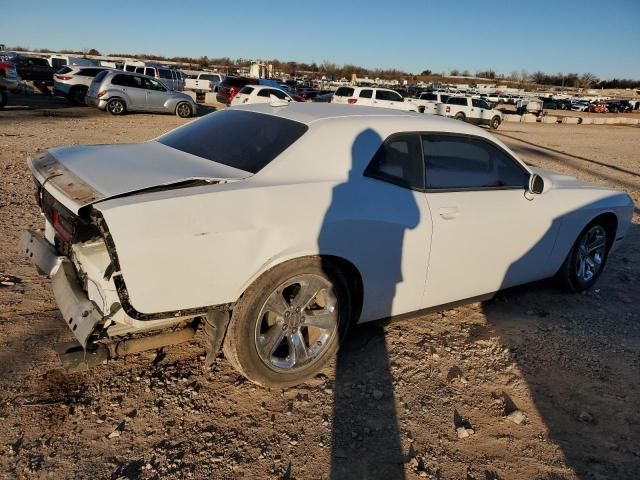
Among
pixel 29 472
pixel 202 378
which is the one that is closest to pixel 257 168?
pixel 202 378

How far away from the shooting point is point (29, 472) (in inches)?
90.3

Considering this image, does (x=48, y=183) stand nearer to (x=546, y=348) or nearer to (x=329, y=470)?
(x=329, y=470)

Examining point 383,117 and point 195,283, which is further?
point 383,117

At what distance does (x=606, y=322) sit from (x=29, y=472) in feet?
14.1

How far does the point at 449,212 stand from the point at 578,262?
203 centimetres

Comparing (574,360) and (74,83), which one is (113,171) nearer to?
(574,360)

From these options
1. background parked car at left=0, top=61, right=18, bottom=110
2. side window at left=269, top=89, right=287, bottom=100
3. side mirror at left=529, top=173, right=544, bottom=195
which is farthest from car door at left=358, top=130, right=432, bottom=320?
side window at left=269, top=89, right=287, bottom=100

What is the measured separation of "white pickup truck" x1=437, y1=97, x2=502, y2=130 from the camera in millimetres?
27625

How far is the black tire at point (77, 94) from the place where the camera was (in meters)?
21.7

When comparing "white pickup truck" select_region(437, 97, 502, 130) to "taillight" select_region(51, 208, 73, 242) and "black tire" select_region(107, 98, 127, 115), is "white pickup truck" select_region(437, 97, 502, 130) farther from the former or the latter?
"taillight" select_region(51, 208, 73, 242)

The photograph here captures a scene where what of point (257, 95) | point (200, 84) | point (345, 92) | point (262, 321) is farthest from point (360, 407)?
point (200, 84)

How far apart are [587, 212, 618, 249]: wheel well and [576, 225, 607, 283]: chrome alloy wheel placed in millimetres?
58

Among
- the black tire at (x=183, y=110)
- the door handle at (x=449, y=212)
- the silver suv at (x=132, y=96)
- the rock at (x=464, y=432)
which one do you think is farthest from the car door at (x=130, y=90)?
the rock at (x=464, y=432)

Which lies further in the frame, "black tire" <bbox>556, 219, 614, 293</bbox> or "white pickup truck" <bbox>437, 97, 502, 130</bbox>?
"white pickup truck" <bbox>437, 97, 502, 130</bbox>
